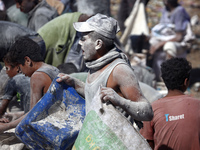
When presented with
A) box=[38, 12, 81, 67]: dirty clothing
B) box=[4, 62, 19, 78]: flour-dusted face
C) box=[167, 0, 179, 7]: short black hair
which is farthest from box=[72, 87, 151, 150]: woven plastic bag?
box=[167, 0, 179, 7]: short black hair

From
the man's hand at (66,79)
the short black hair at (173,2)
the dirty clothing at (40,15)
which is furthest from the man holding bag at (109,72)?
the short black hair at (173,2)

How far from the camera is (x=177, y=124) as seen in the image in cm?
322

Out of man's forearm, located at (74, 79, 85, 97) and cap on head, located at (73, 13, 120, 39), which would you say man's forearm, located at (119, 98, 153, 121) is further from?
man's forearm, located at (74, 79, 85, 97)

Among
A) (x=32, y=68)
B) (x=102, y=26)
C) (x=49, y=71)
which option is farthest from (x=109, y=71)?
(x=32, y=68)

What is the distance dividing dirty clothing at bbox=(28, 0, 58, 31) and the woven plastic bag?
3.44 metres

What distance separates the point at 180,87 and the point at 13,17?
3724 mm

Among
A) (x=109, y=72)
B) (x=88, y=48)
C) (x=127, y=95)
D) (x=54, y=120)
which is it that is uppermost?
(x=88, y=48)

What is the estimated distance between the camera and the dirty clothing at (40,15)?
5.67m

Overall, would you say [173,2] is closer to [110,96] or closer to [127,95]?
[127,95]

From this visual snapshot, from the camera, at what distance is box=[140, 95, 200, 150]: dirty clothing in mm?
3191

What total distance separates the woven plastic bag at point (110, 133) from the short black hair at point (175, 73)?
1.03 metres

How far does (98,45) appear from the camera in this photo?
9.07 ft

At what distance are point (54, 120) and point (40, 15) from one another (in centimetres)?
301

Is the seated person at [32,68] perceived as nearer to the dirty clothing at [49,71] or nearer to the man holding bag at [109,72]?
the dirty clothing at [49,71]
